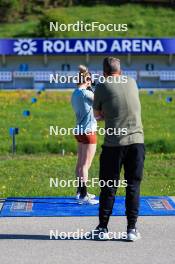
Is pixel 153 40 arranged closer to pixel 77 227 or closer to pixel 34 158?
pixel 34 158

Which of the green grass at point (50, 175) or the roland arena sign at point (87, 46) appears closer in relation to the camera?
the green grass at point (50, 175)

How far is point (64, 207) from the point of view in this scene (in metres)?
8.66

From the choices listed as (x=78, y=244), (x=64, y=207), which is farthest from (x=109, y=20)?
(x=78, y=244)

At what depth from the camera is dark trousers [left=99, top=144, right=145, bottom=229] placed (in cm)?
694

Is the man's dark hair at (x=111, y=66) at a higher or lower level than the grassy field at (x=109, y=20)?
lower

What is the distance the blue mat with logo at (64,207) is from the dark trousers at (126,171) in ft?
3.72

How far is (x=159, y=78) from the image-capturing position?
4538cm

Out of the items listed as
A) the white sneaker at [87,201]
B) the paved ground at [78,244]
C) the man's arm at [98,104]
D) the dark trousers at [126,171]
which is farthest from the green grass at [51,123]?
the dark trousers at [126,171]

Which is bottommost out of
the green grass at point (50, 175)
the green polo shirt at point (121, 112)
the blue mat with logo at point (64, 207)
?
Answer: the blue mat with logo at point (64, 207)

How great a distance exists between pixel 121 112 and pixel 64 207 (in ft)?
7.27

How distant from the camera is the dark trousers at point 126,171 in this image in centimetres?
694

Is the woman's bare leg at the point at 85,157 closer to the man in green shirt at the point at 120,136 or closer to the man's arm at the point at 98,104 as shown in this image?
the man's arm at the point at 98,104

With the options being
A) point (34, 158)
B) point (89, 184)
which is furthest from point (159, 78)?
point (89, 184)
